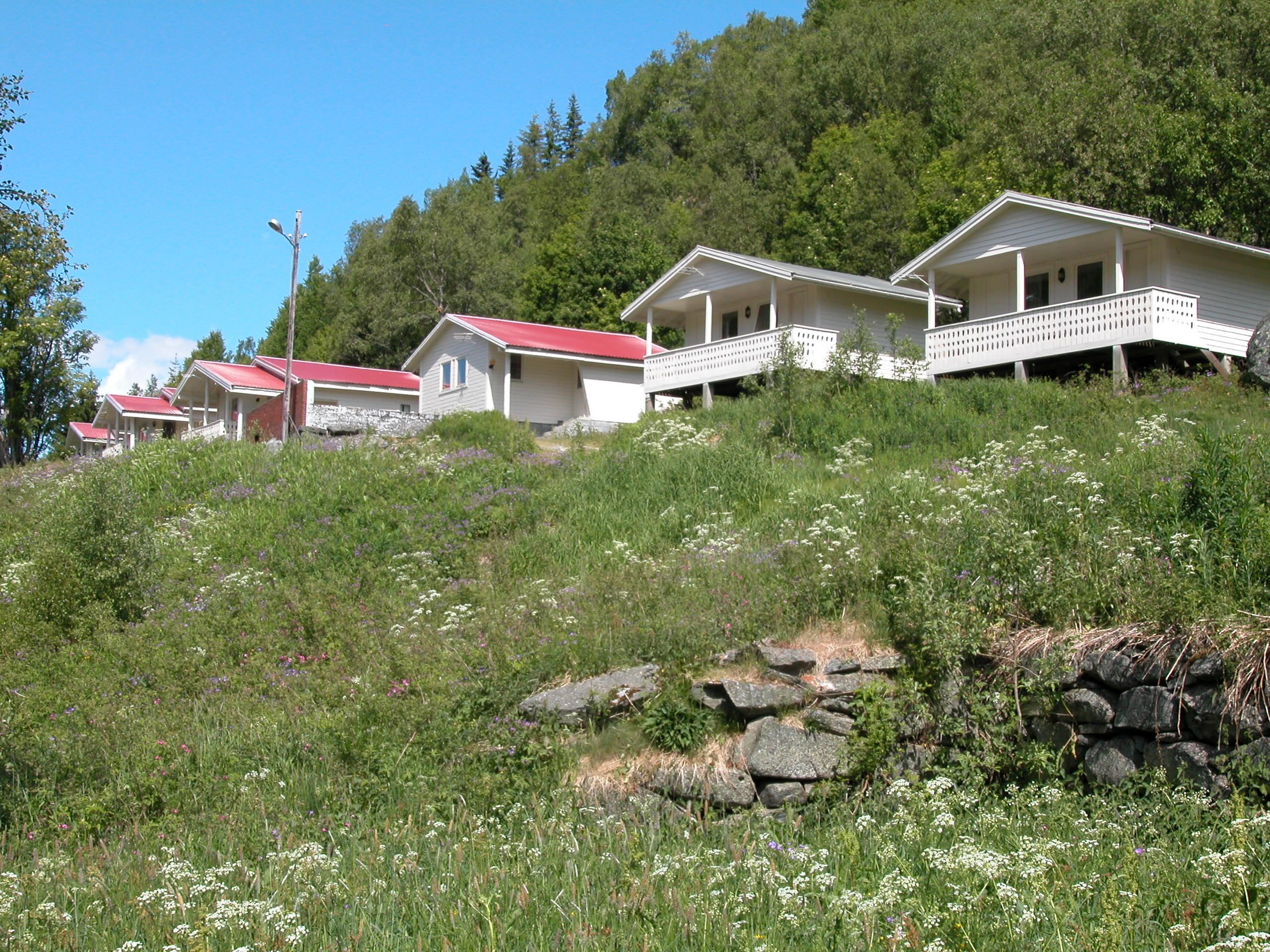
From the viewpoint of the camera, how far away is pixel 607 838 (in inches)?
262

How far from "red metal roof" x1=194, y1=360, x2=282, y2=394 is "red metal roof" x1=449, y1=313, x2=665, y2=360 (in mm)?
10396

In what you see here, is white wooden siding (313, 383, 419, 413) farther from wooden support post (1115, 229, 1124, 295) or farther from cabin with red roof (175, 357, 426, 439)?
wooden support post (1115, 229, 1124, 295)

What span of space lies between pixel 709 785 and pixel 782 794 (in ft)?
1.76

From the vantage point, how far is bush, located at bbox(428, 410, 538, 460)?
2214 centimetres

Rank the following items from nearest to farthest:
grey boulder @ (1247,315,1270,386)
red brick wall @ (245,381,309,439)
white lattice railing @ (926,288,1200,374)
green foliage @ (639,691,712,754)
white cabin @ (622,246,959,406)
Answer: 1. green foliage @ (639,691,712,754)
2. grey boulder @ (1247,315,1270,386)
3. white lattice railing @ (926,288,1200,374)
4. white cabin @ (622,246,959,406)
5. red brick wall @ (245,381,309,439)

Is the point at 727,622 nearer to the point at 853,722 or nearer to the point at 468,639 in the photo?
the point at 853,722

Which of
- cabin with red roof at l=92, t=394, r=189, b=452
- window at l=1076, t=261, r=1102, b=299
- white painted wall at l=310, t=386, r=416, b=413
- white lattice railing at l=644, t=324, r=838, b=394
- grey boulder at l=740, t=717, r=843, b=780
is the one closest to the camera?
grey boulder at l=740, t=717, r=843, b=780

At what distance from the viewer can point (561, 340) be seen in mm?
38344

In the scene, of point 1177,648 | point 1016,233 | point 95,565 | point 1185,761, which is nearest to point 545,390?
point 1016,233

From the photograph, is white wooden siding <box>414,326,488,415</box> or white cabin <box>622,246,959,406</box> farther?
white wooden siding <box>414,326,488,415</box>

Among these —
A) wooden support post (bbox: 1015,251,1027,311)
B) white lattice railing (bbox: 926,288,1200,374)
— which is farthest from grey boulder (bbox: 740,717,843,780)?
wooden support post (bbox: 1015,251,1027,311)

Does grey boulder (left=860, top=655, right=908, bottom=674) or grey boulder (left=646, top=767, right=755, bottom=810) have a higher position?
grey boulder (left=860, top=655, right=908, bottom=674)

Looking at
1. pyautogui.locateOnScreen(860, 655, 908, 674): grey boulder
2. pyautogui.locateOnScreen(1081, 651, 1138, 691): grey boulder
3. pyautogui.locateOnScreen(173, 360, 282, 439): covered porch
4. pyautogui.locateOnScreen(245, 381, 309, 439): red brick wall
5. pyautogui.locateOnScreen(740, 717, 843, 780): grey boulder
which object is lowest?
pyautogui.locateOnScreen(740, 717, 843, 780): grey boulder

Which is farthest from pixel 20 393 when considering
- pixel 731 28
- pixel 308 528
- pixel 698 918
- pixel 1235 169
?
pixel 731 28
